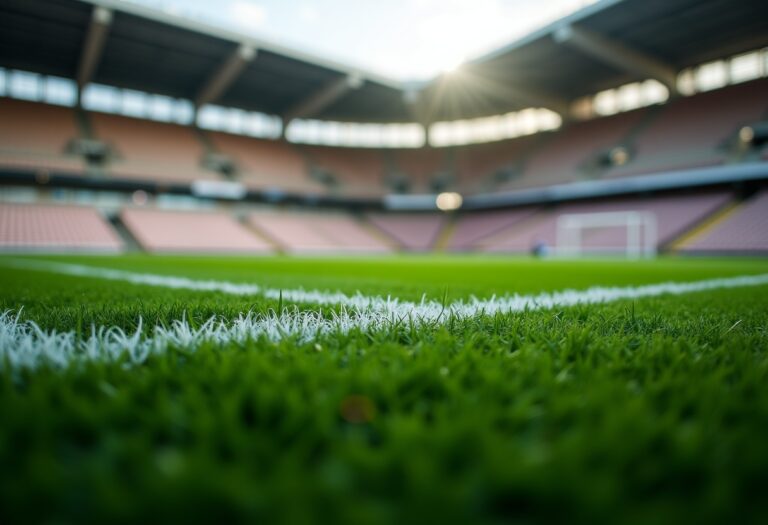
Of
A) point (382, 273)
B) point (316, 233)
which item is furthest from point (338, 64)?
point (382, 273)

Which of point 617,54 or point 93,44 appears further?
point 617,54

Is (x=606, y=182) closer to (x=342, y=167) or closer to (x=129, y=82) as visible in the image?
(x=342, y=167)

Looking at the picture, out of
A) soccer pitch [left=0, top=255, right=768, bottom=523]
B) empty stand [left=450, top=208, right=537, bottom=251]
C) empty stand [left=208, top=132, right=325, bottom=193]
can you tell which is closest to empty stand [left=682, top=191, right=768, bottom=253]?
empty stand [left=450, top=208, right=537, bottom=251]

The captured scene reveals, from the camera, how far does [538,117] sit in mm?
27453

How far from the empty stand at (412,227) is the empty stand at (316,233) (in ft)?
4.65

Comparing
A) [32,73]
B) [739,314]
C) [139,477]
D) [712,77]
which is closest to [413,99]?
[712,77]

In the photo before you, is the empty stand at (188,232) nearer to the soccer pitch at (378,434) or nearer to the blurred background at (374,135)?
the blurred background at (374,135)

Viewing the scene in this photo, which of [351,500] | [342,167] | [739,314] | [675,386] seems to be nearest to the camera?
[351,500]

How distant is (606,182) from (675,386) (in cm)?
2388

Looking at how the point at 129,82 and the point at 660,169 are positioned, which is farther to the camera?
the point at 129,82

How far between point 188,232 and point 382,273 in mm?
18663

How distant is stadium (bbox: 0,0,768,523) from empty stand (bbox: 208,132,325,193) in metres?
0.19

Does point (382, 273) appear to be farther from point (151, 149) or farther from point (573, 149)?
point (573, 149)

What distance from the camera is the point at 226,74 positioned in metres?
20.2
